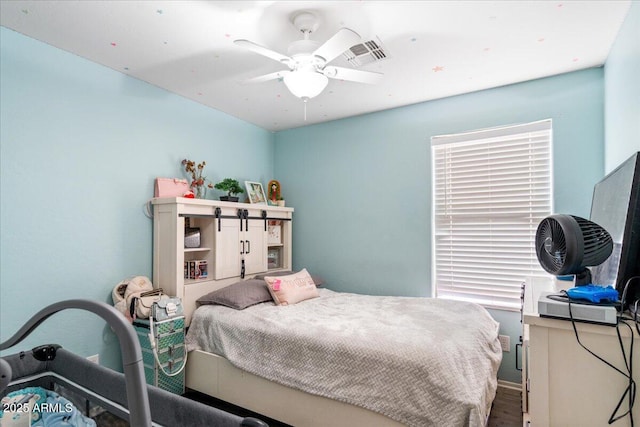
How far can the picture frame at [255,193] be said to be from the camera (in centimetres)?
368

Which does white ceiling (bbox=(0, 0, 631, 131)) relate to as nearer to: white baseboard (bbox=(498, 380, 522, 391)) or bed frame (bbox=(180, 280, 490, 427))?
bed frame (bbox=(180, 280, 490, 427))

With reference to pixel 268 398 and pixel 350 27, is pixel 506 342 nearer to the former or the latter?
pixel 268 398

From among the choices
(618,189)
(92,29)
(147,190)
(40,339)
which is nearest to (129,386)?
(618,189)

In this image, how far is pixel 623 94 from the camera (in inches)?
76.6

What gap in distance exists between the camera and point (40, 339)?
7.13 ft

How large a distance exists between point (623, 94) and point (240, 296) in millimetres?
2878

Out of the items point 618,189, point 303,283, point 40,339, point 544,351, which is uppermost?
point 618,189

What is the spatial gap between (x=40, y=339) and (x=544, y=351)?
2.77 metres

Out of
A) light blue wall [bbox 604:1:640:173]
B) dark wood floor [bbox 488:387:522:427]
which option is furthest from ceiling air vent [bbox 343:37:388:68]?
dark wood floor [bbox 488:387:522:427]

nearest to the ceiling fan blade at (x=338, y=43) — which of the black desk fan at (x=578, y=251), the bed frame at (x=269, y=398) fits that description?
the black desk fan at (x=578, y=251)

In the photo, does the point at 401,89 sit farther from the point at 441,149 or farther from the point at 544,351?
the point at 544,351

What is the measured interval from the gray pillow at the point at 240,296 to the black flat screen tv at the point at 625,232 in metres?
2.23

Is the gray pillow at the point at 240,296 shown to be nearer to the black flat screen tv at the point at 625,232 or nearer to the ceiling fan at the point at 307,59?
the ceiling fan at the point at 307,59

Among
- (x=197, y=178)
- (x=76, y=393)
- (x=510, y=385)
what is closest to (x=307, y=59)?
(x=197, y=178)
